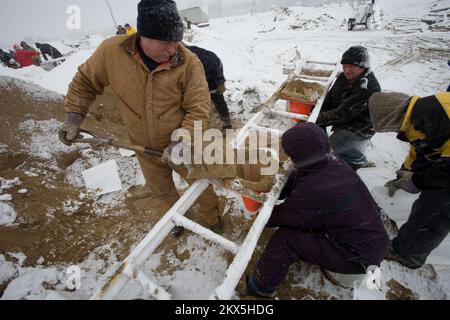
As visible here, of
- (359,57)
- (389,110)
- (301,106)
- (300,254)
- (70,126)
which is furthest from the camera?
(301,106)

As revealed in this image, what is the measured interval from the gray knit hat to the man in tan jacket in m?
1.51

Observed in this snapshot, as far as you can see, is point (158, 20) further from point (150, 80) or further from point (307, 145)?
point (307, 145)

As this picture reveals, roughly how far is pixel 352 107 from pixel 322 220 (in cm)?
187

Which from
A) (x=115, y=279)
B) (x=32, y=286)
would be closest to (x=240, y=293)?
(x=115, y=279)

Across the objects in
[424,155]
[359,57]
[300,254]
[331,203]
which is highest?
[359,57]

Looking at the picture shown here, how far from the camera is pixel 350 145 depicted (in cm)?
316

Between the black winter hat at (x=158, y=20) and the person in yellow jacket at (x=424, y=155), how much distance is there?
1811 millimetres

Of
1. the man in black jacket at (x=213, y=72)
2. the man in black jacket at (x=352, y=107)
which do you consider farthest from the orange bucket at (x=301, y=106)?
the man in black jacket at (x=213, y=72)

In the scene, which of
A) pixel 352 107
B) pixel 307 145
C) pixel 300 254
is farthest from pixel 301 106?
pixel 300 254

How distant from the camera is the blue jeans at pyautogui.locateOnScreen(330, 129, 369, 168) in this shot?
10.3ft

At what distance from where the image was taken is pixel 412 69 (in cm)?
680

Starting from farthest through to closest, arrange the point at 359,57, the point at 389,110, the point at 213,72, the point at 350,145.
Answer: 1. the point at 213,72
2. the point at 350,145
3. the point at 359,57
4. the point at 389,110

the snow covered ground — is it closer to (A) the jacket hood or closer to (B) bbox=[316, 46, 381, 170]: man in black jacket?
(B) bbox=[316, 46, 381, 170]: man in black jacket
